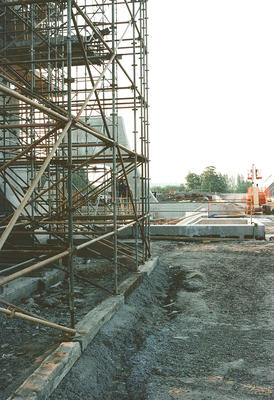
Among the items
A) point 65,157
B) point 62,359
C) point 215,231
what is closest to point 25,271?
point 62,359

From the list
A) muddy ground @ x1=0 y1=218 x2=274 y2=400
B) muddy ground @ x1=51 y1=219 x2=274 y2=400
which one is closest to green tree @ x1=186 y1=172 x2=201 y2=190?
muddy ground @ x1=51 y1=219 x2=274 y2=400

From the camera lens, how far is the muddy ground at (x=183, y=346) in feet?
12.2

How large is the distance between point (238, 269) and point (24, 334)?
6080 mm

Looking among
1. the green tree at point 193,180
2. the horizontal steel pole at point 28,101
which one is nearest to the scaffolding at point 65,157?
the horizontal steel pole at point 28,101

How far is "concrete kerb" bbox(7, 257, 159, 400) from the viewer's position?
3146 mm

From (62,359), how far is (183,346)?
191 centimetres

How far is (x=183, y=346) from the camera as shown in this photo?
4.94 meters

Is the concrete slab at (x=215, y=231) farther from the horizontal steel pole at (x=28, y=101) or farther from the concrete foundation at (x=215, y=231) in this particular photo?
the horizontal steel pole at (x=28, y=101)

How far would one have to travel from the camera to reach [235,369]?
422cm

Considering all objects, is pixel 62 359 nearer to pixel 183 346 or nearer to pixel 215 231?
pixel 183 346

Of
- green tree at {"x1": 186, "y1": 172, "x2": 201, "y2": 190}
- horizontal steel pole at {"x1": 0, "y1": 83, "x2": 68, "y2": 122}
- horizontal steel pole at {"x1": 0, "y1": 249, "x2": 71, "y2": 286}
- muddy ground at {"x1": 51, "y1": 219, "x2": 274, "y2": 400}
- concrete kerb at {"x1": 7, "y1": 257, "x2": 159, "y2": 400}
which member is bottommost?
muddy ground at {"x1": 51, "y1": 219, "x2": 274, "y2": 400}

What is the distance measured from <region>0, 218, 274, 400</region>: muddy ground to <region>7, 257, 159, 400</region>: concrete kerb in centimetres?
9

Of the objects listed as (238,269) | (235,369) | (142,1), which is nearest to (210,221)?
(238,269)

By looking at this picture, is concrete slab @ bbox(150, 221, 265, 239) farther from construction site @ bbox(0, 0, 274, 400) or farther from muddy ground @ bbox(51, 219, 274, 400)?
muddy ground @ bbox(51, 219, 274, 400)
